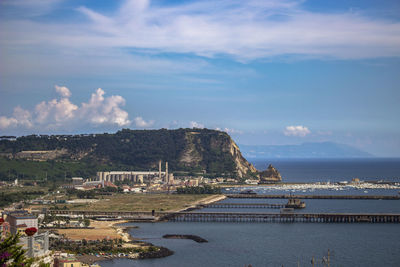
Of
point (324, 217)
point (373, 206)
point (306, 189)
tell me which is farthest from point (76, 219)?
point (306, 189)

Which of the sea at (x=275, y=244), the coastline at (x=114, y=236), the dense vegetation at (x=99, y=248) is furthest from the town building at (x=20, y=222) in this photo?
the sea at (x=275, y=244)

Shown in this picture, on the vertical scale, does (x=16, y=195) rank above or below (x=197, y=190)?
below

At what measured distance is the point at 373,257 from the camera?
69562 millimetres

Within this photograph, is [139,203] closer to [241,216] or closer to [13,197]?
[13,197]

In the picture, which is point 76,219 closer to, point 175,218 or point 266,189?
point 175,218

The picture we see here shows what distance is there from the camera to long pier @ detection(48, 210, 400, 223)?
10094cm

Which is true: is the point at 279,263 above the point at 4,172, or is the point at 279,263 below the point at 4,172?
below

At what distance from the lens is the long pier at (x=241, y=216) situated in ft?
331

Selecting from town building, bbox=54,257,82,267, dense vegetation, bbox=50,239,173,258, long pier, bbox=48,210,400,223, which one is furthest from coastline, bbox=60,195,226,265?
town building, bbox=54,257,82,267

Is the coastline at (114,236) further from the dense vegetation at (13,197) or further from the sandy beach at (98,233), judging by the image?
the dense vegetation at (13,197)

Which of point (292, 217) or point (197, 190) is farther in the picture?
point (197, 190)

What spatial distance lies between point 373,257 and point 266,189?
108586 mm

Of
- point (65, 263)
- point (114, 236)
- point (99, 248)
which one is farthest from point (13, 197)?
point (65, 263)

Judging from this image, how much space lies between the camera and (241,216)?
10406 centimetres
